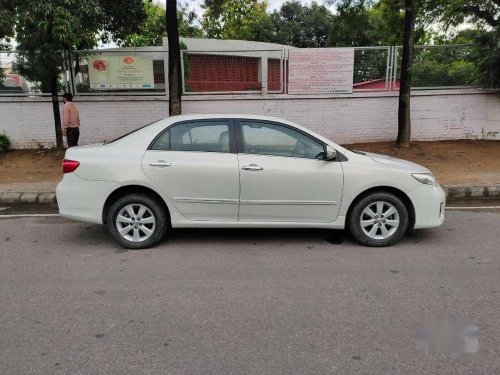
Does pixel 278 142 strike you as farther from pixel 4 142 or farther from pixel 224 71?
pixel 4 142

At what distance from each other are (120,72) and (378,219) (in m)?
8.52

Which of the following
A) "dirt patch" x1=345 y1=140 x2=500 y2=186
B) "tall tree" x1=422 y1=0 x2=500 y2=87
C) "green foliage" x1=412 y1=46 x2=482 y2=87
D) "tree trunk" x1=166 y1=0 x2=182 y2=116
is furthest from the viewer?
"green foliage" x1=412 y1=46 x2=482 y2=87

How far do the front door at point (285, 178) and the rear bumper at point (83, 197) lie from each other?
4.99 feet

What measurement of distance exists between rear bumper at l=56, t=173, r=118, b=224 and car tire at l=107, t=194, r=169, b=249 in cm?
16

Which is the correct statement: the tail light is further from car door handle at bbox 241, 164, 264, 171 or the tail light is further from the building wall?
the building wall

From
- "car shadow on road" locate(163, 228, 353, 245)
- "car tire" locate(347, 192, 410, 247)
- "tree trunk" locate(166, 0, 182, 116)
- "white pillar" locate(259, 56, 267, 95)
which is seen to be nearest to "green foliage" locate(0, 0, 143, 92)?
"tree trunk" locate(166, 0, 182, 116)

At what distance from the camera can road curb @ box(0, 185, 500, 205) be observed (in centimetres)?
757

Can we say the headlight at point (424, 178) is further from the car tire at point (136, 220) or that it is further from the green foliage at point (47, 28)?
the green foliage at point (47, 28)

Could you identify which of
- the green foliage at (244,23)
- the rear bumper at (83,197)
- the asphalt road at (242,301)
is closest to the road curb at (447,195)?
the asphalt road at (242,301)

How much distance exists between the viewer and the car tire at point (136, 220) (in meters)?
5.10

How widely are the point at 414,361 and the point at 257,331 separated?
1076mm

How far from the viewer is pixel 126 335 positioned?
10.6ft

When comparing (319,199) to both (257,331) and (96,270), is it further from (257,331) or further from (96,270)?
(96,270)

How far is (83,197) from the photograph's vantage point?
16.7ft
